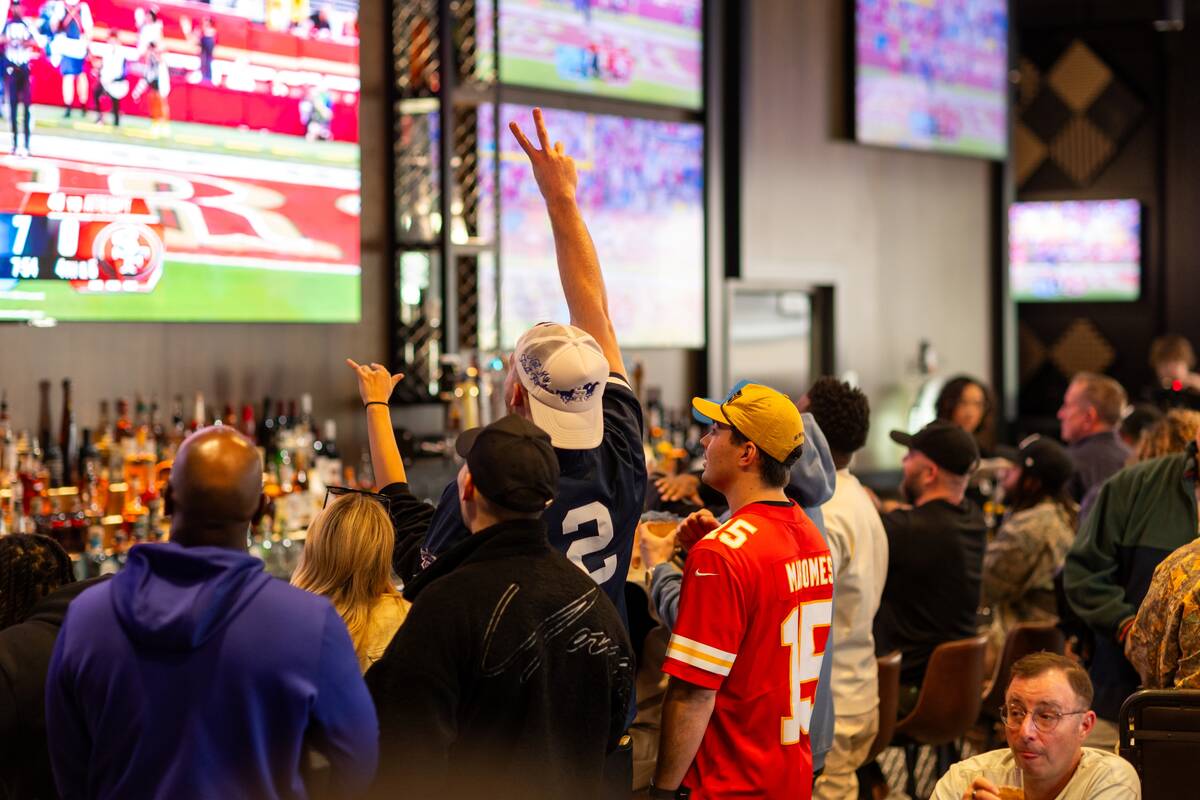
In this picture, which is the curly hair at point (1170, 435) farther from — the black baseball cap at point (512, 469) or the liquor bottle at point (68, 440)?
the liquor bottle at point (68, 440)

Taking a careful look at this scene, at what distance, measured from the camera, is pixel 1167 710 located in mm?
2957

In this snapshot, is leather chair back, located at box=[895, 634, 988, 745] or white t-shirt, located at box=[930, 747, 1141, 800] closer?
white t-shirt, located at box=[930, 747, 1141, 800]

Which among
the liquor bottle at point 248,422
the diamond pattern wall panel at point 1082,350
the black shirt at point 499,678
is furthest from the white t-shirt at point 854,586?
the diamond pattern wall panel at point 1082,350

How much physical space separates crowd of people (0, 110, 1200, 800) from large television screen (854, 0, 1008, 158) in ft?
16.7

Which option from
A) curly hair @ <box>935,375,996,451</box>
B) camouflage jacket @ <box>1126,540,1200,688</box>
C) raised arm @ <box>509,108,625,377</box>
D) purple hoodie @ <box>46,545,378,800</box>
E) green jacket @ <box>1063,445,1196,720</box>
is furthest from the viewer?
curly hair @ <box>935,375,996,451</box>

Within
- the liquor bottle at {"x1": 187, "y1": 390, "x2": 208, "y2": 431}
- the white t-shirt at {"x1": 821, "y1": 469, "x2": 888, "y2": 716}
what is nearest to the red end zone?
the liquor bottle at {"x1": 187, "y1": 390, "x2": 208, "y2": 431}

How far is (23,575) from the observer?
2492 mm

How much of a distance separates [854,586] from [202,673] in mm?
2006

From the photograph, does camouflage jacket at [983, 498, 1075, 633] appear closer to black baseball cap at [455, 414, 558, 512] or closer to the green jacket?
Result: the green jacket

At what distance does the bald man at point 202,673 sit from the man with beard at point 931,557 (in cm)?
254

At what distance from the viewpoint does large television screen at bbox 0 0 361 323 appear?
182 inches

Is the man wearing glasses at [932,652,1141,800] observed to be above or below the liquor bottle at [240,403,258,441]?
below

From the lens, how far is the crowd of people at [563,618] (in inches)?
73.9

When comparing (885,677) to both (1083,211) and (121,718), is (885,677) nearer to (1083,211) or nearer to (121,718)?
(121,718)
